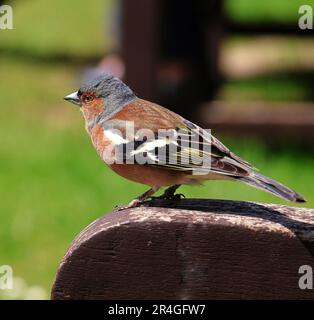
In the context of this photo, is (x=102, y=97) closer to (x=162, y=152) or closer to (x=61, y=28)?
(x=162, y=152)

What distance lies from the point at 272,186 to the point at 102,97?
87 centimetres

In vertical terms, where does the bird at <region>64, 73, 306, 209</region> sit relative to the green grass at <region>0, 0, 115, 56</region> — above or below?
below

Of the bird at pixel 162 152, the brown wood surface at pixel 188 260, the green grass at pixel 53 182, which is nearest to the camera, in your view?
the brown wood surface at pixel 188 260

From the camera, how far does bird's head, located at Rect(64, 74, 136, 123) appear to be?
3.39 metres

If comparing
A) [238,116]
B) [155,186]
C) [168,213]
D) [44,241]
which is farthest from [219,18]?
[168,213]

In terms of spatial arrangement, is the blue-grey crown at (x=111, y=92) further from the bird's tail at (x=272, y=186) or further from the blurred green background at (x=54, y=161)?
the blurred green background at (x=54, y=161)

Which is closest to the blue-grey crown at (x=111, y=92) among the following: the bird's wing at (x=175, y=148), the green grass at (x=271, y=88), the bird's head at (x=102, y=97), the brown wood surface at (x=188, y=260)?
Result: the bird's head at (x=102, y=97)

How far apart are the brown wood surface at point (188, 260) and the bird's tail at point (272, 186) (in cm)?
48

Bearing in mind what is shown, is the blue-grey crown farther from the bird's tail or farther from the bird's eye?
the bird's tail

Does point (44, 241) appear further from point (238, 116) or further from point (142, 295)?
point (142, 295)

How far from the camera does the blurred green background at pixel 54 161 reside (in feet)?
21.3

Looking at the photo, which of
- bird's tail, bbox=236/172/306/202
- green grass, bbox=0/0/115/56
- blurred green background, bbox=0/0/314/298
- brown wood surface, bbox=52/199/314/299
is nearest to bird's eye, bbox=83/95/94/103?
bird's tail, bbox=236/172/306/202

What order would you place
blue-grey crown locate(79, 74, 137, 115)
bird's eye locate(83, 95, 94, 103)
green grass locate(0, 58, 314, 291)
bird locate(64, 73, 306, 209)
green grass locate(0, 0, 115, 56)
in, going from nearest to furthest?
bird locate(64, 73, 306, 209)
blue-grey crown locate(79, 74, 137, 115)
bird's eye locate(83, 95, 94, 103)
green grass locate(0, 58, 314, 291)
green grass locate(0, 0, 115, 56)

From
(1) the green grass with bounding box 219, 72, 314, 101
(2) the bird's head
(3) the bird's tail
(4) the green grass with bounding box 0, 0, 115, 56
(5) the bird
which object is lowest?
(3) the bird's tail
